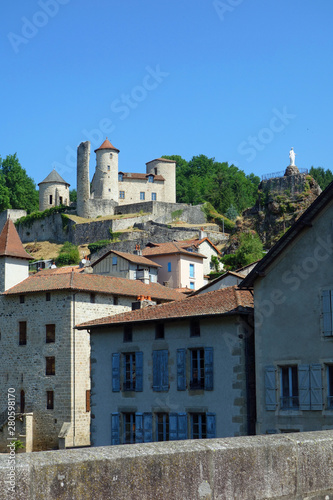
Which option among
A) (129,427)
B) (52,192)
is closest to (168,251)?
(129,427)

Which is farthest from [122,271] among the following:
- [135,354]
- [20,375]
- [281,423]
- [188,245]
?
[281,423]

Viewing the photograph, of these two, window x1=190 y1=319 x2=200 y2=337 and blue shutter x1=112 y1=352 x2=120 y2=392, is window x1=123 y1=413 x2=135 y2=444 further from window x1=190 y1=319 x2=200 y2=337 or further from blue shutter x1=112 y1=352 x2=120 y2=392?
window x1=190 y1=319 x2=200 y2=337

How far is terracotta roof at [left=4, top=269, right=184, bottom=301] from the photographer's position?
3653 centimetres

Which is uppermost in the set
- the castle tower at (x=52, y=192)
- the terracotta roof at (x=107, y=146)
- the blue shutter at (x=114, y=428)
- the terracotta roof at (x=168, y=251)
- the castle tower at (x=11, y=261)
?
the terracotta roof at (x=107, y=146)

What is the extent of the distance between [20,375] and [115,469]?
34292 mm

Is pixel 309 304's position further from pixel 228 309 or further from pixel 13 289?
pixel 13 289

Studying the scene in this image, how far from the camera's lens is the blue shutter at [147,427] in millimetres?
21828

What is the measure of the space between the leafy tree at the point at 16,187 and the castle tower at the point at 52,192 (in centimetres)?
735

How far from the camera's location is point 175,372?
2186cm

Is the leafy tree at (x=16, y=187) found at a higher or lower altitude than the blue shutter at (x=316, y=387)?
higher

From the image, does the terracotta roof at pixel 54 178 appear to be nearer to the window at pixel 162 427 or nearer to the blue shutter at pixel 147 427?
the blue shutter at pixel 147 427

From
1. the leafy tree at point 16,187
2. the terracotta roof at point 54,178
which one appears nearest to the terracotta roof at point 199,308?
the terracotta roof at point 54,178

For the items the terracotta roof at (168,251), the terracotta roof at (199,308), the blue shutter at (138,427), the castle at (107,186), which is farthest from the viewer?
the castle at (107,186)

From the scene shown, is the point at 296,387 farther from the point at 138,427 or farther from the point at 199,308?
the point at 138,427
